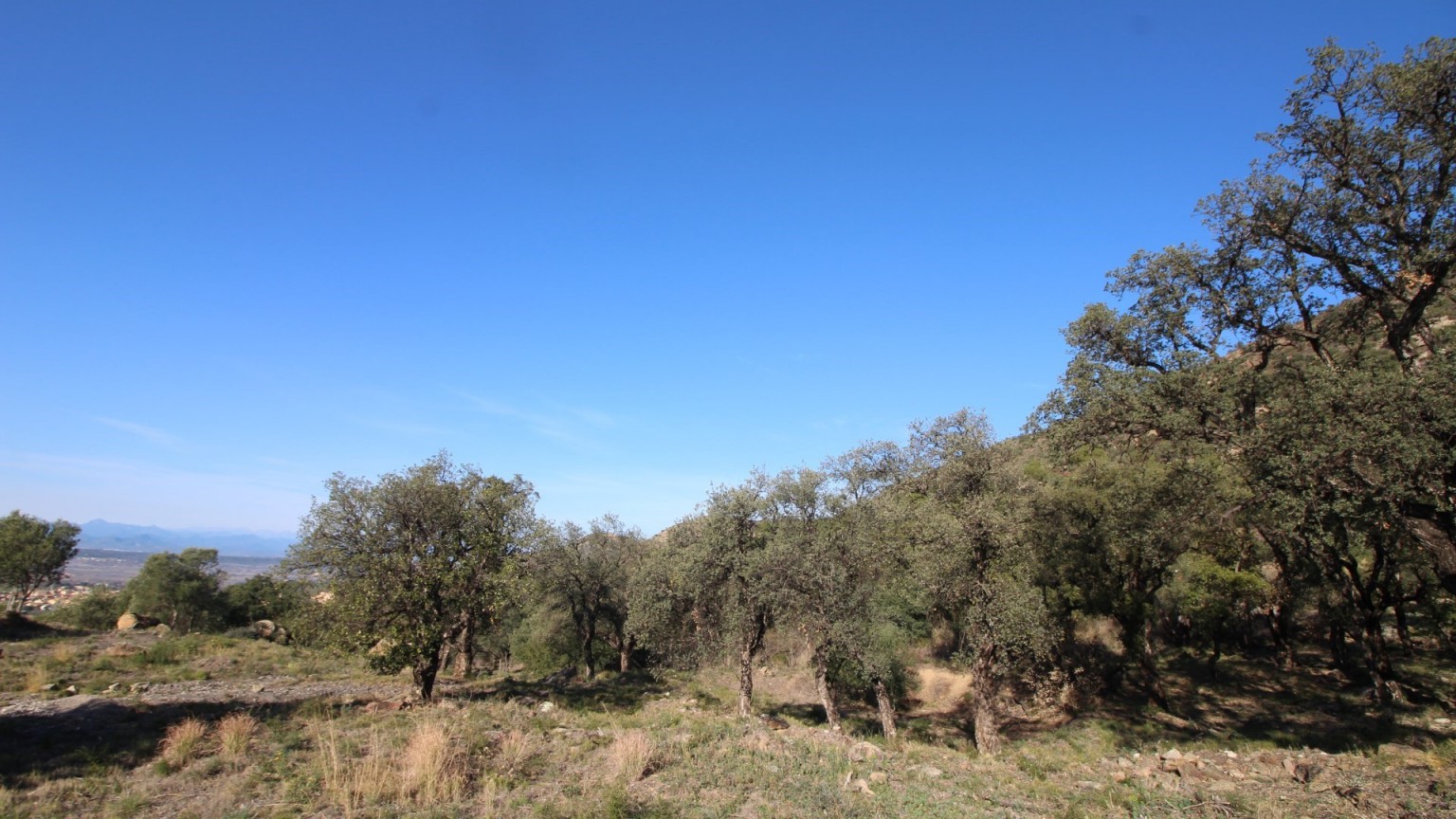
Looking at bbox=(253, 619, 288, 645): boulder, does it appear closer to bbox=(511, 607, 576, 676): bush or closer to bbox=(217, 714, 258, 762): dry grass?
bbox=(511, 607, 576, 676): bush

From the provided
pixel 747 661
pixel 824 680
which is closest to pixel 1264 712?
pixel 824 680

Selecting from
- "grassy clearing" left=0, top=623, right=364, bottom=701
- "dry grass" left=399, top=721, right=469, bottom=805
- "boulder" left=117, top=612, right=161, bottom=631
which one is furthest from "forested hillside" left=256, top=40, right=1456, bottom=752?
"boulder" left=117, top=612, right=161, bottom=631

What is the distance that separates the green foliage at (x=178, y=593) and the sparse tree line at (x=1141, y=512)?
4200 cm

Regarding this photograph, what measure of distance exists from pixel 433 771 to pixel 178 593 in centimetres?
6181

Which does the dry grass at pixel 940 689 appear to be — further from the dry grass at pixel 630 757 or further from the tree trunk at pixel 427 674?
the tree trunk at pixel 427 674

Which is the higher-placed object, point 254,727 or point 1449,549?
point 1449,549

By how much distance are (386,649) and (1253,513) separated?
29.2 metres

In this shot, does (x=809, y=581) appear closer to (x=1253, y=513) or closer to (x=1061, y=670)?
(x=1253, y=513)

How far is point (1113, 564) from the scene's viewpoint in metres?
28.2

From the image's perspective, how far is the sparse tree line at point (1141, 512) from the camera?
13.3 meters

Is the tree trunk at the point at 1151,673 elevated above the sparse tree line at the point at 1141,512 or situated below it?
below

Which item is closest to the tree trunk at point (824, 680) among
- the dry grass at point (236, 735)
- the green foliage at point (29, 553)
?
the dry grass at point (236, 735)

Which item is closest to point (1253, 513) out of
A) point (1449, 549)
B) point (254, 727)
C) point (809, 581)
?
point (1449, 549)

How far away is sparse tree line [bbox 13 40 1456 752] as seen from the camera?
1333cm
